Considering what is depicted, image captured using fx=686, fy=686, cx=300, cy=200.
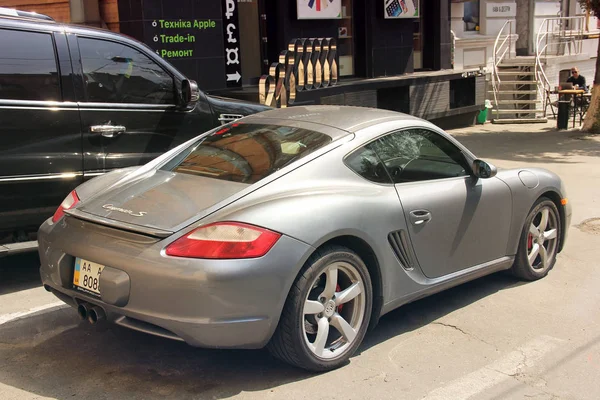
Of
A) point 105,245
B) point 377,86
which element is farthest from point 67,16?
point 105,245

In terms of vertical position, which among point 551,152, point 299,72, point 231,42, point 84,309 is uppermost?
point 231,42

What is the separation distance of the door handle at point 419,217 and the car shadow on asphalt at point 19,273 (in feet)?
10.3

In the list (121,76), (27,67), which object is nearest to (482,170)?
(121,76)

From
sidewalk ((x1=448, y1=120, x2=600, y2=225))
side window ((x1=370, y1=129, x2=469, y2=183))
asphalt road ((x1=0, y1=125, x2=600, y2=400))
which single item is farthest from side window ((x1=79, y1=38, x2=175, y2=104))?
sidewalk ((x1=448, y1=120, x2=600, y2=225))

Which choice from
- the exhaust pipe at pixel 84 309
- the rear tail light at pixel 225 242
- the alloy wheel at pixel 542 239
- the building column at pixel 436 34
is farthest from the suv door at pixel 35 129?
the building column at pixel 436 34

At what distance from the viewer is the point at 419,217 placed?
4.52 meters

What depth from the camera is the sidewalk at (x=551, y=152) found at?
959 centimetres

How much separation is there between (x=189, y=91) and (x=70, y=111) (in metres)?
1.13

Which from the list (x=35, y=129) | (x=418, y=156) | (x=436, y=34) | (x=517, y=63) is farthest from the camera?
(x=517, y=63)

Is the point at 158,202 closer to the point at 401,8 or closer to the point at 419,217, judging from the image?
the point at 419,217

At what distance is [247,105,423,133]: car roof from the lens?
4648 millimetres

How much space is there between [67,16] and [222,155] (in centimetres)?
863

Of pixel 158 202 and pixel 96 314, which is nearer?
pixel 96 314

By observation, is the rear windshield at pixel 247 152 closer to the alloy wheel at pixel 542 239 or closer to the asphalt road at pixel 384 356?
the asphalt road at pixel 384 356
